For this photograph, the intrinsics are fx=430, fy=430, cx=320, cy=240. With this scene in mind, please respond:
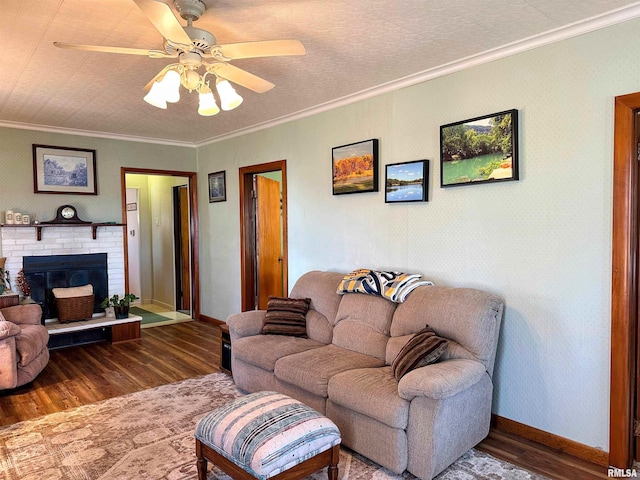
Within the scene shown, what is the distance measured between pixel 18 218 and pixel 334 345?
152 inches

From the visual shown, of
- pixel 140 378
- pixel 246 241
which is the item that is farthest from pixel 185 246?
pixel 140 378

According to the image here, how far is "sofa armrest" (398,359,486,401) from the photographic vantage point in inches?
86.4

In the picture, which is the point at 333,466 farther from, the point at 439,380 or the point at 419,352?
the point at 419,352

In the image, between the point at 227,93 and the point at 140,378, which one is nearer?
the point at 227,93

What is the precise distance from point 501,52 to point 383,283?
70.2 inches

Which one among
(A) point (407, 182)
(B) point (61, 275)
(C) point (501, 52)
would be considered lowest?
(B) point (61, 275)

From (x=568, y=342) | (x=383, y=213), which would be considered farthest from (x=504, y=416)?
(x=383, y=213)

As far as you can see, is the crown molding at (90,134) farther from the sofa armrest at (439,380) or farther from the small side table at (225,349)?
the sofa armrest at (439,380)

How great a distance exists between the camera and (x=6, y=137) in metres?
4.74

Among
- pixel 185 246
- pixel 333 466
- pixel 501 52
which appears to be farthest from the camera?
pixel 185 246

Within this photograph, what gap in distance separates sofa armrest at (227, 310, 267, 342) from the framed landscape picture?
141 centimetres

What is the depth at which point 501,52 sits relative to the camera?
2.85 meters

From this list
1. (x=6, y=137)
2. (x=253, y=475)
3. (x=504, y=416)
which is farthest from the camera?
(x=6, y=137)

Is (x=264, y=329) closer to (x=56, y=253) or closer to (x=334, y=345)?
(x=334, y=345)
